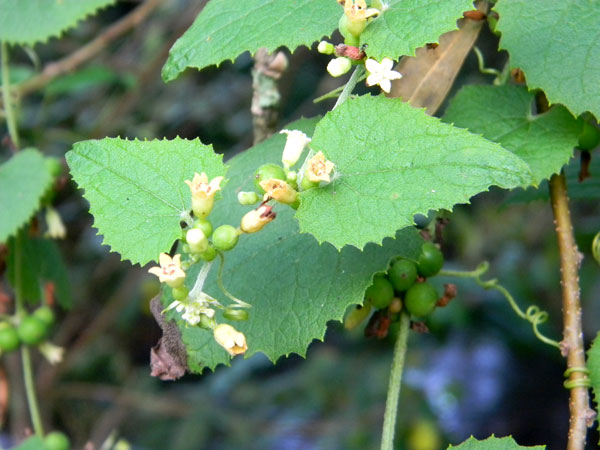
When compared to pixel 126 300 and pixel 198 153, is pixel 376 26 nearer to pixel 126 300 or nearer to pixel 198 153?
pixel 198 153

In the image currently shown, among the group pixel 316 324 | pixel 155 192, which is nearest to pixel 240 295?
pixel 316 324

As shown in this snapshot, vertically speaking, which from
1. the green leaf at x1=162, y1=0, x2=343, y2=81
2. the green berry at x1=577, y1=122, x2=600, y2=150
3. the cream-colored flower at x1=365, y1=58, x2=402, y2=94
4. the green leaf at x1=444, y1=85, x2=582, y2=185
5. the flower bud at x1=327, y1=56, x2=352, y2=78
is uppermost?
the green leaf at x1=162, y1=0, x2=343, y2=81

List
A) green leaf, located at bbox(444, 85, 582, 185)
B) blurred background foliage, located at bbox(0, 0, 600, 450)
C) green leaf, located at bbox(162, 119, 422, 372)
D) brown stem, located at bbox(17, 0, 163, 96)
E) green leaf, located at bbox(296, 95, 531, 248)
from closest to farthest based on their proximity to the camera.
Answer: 1. green leaf, located at bbox(296, 95, 531, 248)
2. green leaf, located at bbox(162, 119, 422, 372)
3. green leaf, located at bbox(444, 85, 582, 185)
4. brown stem, located at bbox(17, 0, 163, 96)
5. blurred background foliage, located at bbox(0, 0, 600, 450)

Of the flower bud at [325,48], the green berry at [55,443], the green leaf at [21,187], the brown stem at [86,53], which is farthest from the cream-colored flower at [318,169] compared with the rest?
the brown stem at [86,53]

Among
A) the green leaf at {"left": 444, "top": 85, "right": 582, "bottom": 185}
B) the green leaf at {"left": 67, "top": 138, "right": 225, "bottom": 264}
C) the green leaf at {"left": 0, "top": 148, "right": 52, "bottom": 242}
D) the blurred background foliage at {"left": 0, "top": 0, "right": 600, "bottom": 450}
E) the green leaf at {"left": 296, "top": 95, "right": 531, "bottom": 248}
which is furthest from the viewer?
the blurred background foliage at {"left": 0, "top": 0, "right": 600, "bottom": 450}

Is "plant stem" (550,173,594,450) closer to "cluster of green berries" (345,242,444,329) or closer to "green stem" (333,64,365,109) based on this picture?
"cluster of green berries" (345,242,444,329)

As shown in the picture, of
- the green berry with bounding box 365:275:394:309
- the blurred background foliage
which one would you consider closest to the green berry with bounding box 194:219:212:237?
the green berry with bounding box 365:275:394:309

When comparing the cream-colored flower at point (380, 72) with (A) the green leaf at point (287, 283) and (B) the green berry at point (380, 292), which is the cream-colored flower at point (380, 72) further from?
(B) the green berry at point (380, 292)
